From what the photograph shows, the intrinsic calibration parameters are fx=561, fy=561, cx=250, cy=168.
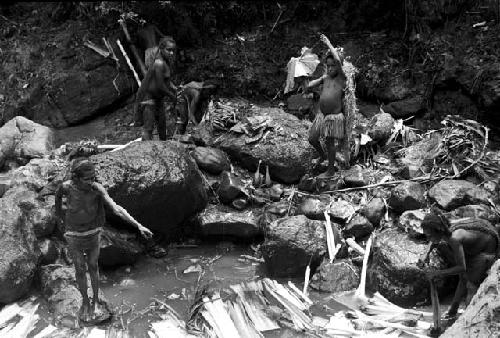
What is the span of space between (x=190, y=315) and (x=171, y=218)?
2.05 metres

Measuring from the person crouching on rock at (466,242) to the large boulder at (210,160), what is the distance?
13.6 ft

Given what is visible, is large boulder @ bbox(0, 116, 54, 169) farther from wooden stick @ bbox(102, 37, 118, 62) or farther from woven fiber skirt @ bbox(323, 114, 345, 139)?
woven fiber skirt @ bbox(323, 114, 345, 139)

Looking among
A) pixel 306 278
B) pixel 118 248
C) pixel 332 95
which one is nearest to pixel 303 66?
pixel 332 95

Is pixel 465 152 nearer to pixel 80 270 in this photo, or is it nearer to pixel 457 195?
pixel 457 195

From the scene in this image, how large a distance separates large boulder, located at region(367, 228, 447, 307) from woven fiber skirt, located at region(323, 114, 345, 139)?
1.92m

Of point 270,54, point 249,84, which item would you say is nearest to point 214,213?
point 249,84

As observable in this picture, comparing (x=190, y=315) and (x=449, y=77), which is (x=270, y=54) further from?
(x=190, y=315)

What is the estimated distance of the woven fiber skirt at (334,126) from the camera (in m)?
8.70

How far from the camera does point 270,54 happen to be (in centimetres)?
1251

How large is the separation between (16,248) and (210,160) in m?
3.40

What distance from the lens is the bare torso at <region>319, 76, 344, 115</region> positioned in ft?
28.3

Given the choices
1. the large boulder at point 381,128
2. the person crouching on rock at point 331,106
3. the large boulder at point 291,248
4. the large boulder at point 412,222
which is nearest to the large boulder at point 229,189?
the large boulder at point 291,248

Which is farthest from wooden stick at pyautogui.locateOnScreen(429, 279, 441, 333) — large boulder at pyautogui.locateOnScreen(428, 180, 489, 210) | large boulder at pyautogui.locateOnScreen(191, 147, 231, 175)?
large boulder at pyautogui.locateOnScreen(191, 147, 231, 175)

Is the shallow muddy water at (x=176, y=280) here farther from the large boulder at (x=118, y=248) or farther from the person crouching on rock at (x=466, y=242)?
the person crouching on rock at (x=466, y=242)
